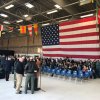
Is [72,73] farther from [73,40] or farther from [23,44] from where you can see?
[23,44]

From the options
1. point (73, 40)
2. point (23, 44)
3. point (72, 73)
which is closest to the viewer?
point (72, 73)

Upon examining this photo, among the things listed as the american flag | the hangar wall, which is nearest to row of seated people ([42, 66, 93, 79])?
the american flag

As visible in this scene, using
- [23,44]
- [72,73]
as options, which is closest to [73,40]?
[72,73]

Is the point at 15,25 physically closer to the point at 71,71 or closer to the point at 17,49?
the point at 17,49

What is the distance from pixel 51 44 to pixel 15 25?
915 centimetres

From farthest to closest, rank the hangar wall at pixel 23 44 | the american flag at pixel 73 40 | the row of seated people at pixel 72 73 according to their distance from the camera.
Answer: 1. the hangar wall at pixel 23 44
2. the american flag at pixel 73 40
3. the row of seated people at pixel 72 73

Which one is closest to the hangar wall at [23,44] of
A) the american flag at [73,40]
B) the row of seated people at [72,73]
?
the american flag at [73,40]

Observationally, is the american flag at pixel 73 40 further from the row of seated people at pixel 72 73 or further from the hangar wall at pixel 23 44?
the hangar wall at pixel 23 44

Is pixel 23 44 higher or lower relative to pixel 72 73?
higher

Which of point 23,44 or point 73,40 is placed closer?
point 73,40

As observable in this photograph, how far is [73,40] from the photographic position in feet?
44.5

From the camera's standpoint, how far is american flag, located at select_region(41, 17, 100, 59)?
40.3 feet

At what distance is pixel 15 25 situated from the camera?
74.8 ft

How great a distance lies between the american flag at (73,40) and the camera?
12281 millimetres
